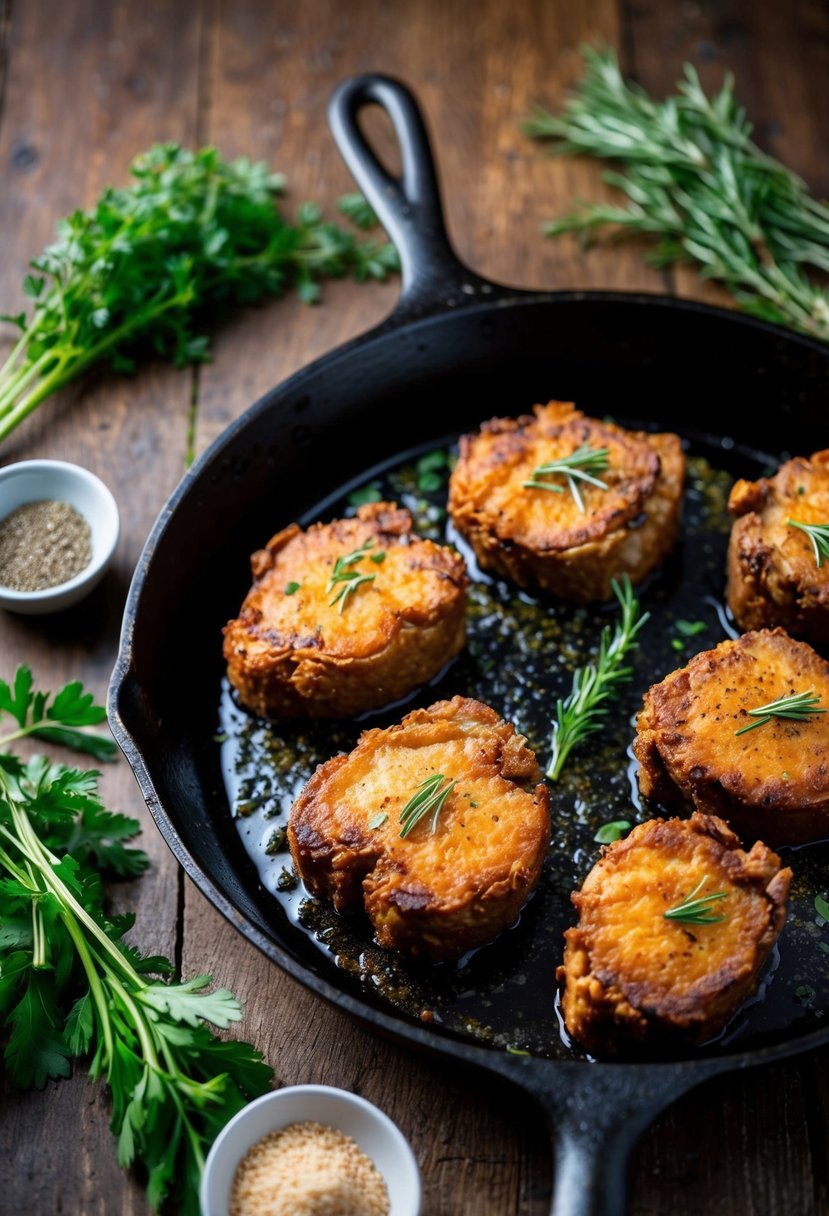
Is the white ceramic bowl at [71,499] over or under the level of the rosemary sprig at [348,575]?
over

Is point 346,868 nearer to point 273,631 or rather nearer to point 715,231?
point 273,631

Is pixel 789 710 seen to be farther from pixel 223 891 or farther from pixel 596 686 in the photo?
pixel 223 891

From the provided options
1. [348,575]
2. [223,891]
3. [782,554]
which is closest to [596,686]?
[782,554]

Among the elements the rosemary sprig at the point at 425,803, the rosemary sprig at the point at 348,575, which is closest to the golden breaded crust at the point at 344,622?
the rosemary sprig at the point at 348,575

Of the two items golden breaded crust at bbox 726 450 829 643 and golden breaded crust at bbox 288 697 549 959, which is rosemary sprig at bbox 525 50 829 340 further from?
golden breaded crust at bbox 288 697 549 959

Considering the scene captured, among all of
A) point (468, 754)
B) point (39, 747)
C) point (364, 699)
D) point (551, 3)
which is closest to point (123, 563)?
point (39, 747)

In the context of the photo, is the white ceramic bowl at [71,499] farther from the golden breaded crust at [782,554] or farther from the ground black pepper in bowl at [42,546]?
the golden breaded crust at [782,554]
